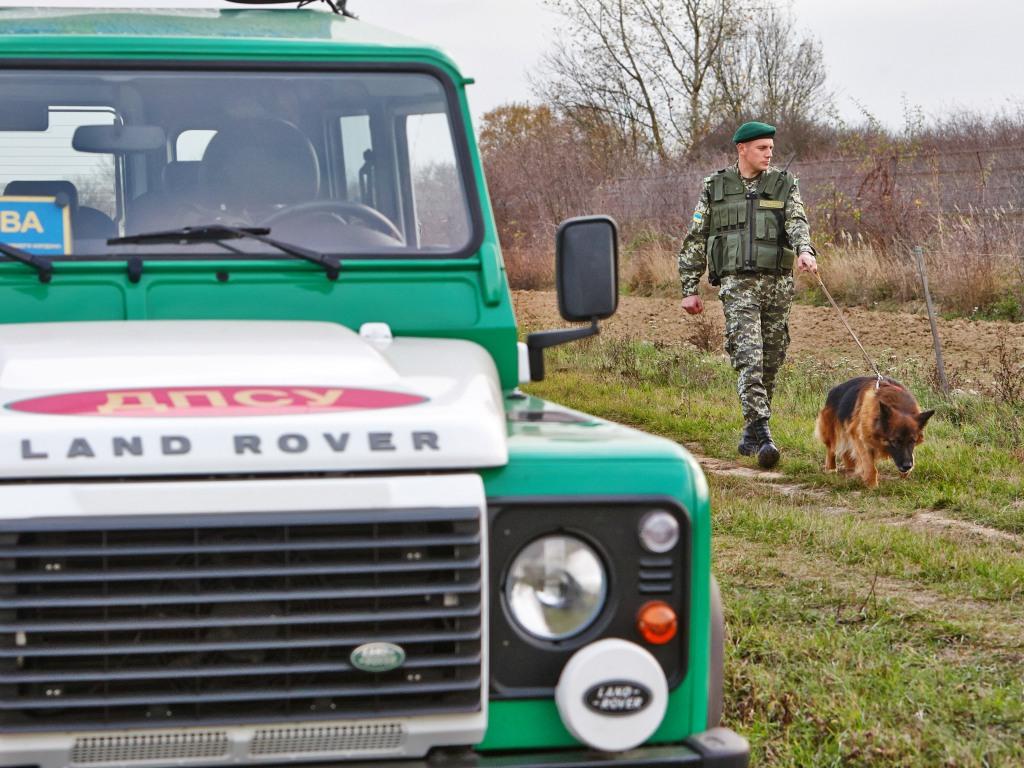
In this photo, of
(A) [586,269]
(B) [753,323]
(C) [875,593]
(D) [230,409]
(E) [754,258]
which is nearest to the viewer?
(D) [230,409]

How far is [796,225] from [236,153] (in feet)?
18.1

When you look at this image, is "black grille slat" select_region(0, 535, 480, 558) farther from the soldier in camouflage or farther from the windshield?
the soldier in camouflage

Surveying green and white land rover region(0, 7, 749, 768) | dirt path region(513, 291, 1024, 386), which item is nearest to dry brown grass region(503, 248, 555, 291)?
dirt path region(513, 291, 1024, 386)

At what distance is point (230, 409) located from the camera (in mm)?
2711

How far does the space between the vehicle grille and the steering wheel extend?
4.72ft

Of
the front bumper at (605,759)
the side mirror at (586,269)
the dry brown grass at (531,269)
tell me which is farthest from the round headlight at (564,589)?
the dry brown grass at (531,269)

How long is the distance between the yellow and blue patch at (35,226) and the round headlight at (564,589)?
1.66 m

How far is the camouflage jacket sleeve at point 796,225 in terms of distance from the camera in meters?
8.64

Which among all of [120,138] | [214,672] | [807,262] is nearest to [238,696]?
[214,672]

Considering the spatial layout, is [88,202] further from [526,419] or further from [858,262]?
[858,262]

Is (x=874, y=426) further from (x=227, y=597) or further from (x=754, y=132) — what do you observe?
(x=227, y=597)

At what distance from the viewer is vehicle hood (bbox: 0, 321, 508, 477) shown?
257 cm

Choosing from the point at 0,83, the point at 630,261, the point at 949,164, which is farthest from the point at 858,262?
the point at 0,83

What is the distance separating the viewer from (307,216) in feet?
12.6
